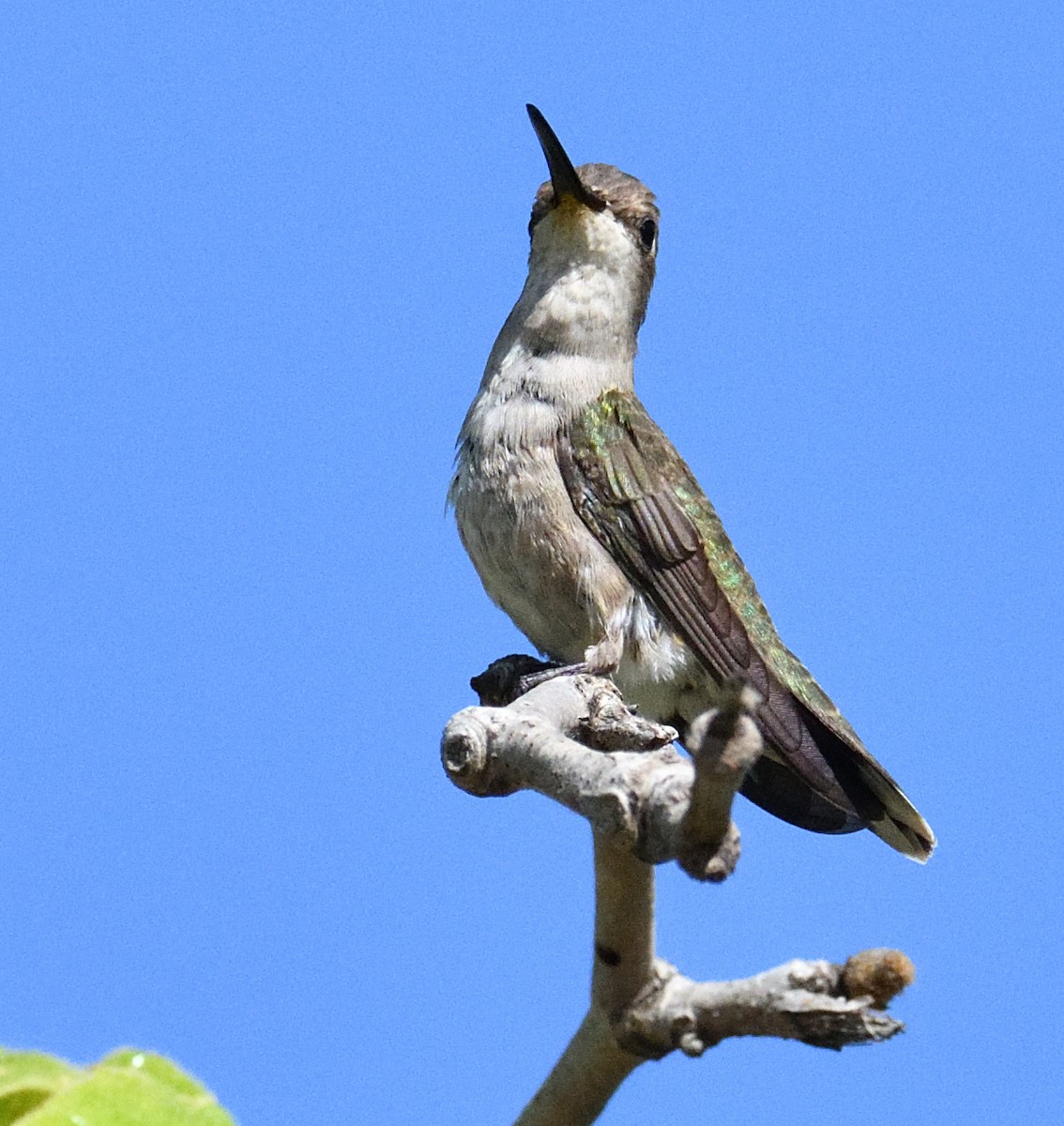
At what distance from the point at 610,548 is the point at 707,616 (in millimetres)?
490

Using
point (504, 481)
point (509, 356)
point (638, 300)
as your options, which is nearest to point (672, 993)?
point (504, 481)

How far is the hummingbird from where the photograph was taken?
6.31 metres

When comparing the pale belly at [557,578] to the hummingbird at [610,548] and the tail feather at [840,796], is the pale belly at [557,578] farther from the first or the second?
the tail feather at [840,796]

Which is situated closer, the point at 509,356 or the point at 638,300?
the point at 509,356

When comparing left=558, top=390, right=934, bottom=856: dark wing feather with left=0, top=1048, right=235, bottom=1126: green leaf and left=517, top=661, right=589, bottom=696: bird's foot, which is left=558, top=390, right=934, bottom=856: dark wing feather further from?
left=0, top=1048, right=235, bottom=1126: green leaf

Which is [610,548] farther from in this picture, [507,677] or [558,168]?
[558,168]

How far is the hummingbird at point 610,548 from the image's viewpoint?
6309mm

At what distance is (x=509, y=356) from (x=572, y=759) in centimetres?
398

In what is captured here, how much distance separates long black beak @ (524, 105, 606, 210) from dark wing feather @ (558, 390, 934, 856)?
3.11ft

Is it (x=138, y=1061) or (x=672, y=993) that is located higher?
(x=672, y=993)

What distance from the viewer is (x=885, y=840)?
6.34 m

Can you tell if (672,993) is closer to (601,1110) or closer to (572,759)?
(601,1110)

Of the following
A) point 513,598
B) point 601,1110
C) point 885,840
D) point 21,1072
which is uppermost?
point 513,598

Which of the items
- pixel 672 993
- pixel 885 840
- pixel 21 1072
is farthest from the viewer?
pixel 885 840
